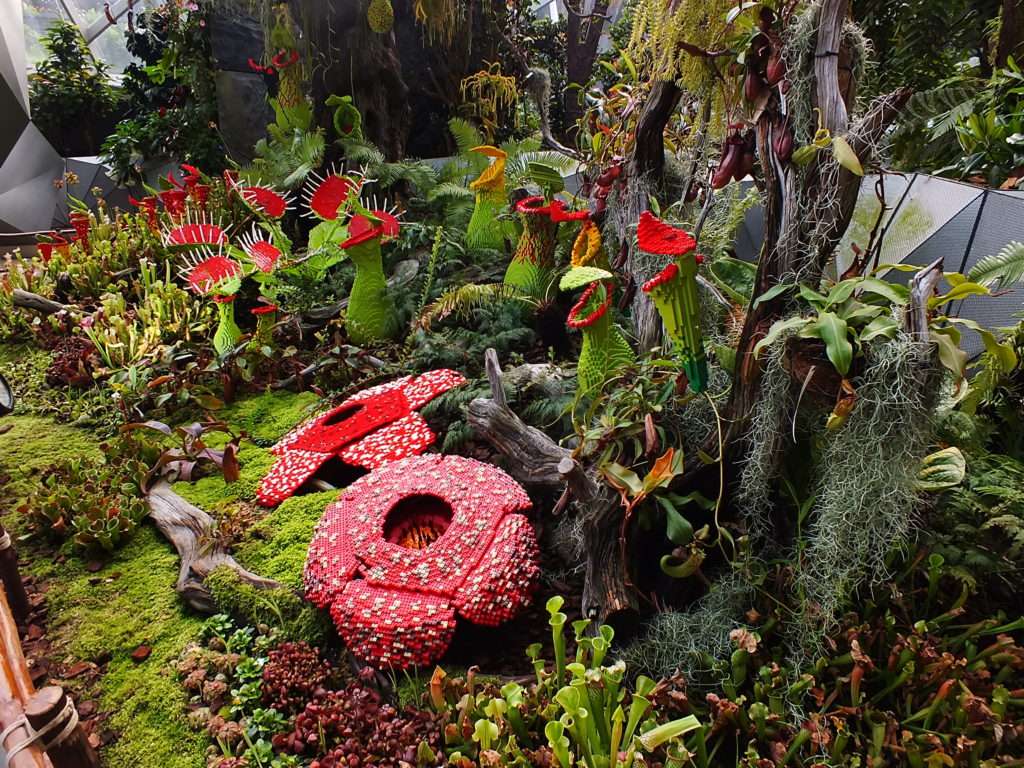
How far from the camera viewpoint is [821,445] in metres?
2.02

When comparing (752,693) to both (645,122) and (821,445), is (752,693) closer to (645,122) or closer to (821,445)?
(821,445)

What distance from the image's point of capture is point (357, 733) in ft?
6.56

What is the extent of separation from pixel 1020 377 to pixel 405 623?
2.57m

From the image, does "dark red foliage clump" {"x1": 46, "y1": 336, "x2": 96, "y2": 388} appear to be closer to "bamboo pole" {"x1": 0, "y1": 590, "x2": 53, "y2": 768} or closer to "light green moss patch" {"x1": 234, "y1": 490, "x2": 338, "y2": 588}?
"light green moss patch" {"x1": 234, "y1": 490, "x2": 338, "y2": 588}

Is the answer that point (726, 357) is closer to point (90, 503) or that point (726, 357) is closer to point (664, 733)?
point (664, 733)

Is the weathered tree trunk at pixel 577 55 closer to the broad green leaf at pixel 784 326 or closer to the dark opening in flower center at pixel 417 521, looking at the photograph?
the dark opening in flower center at pixel 417 521

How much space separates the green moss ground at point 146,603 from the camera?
6.97 ft

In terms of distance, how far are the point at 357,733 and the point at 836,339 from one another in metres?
1.82

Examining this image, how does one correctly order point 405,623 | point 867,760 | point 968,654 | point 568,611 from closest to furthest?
point 867,760, point 968,654, point 405,623, point 568,611

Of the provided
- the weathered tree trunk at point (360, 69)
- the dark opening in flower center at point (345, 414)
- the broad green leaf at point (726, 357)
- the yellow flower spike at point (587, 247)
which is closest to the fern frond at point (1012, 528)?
the broad green leaf at point (726, 357)

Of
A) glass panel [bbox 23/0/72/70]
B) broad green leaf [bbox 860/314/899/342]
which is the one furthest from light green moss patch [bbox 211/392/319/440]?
glass panel [bbox 23/0/72/70]

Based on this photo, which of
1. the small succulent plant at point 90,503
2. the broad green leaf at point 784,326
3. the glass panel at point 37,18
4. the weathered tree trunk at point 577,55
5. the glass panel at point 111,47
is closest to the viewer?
the broad green leaf at point 784,326

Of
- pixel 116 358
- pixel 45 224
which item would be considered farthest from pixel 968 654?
pixel 45 224

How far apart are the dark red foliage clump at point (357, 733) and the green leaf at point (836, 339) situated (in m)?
1.54
